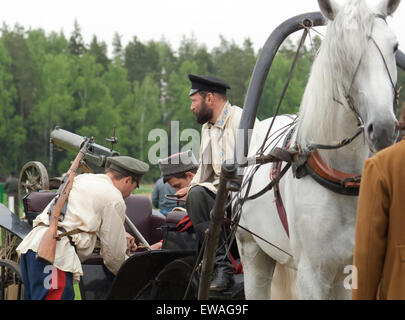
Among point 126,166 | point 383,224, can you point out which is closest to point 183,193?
point 126,166

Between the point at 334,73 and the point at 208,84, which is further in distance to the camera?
the point at 208,84

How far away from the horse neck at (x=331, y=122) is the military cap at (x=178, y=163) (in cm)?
247

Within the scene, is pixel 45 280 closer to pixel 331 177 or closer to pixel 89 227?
pixel 89 227

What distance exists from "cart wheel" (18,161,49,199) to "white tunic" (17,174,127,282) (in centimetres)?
153

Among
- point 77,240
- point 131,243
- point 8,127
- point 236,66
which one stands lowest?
point 131,243

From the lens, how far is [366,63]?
2.98 metres

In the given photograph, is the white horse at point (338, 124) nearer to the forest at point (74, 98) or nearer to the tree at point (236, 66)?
the forest at point (74, 98)

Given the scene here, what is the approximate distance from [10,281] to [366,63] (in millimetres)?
4314

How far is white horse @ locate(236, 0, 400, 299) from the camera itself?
294cm

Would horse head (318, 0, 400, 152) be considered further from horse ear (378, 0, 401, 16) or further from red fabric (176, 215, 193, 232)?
red fabric (176, 215, 193, 232)

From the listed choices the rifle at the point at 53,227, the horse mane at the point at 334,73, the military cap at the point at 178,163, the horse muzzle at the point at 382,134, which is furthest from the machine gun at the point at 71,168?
the horse muzzle at the point at 382,134

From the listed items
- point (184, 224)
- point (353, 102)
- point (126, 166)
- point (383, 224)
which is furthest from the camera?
point (126, 166)

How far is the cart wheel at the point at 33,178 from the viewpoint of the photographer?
21.4ft
